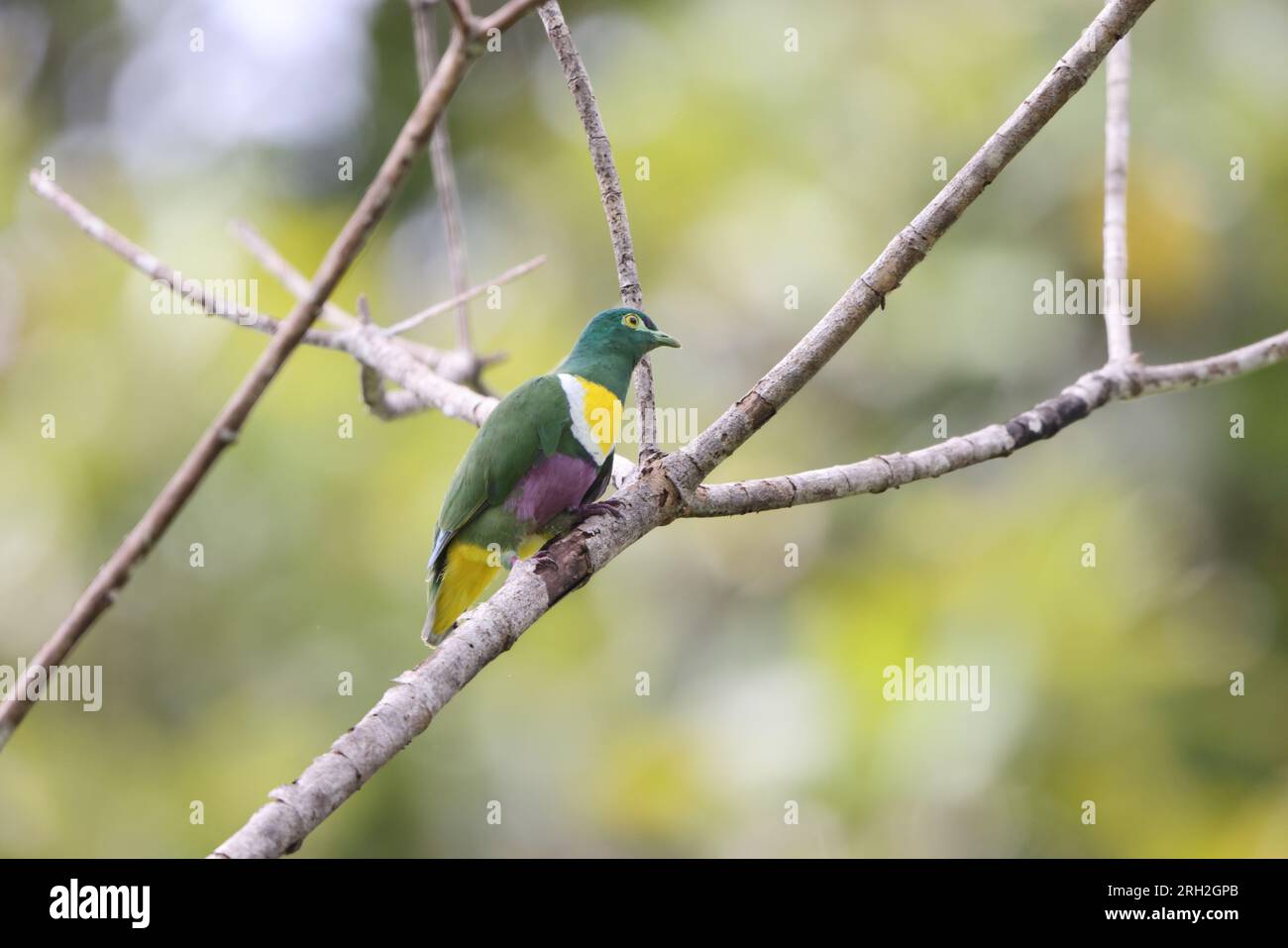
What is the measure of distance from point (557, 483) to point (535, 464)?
0.10 m

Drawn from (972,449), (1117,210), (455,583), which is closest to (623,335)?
(455,583)

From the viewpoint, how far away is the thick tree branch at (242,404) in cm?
133

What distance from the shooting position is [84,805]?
1016 cm

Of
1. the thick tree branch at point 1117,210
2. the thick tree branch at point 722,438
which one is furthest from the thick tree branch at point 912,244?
the thick tree branch at point 1117,210

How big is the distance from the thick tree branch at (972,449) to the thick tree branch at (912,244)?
0.36 ft

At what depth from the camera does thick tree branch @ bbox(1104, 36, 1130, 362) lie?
12.5 ft

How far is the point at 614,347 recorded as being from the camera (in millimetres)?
4023

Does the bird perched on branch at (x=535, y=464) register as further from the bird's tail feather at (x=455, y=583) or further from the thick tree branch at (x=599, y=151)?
the thick tree branch at (x=599, y=151)

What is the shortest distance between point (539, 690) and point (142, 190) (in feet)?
18.2

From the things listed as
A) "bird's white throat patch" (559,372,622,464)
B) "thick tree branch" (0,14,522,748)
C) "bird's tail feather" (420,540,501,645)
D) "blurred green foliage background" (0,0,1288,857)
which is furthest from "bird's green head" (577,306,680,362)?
"blurred green foliage background" (0,0,1288,857)

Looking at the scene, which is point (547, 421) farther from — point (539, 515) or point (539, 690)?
point (539, 690)

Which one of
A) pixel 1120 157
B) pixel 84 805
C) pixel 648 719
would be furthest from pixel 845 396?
pixel 84 805

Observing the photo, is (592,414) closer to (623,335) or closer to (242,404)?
(623,335)

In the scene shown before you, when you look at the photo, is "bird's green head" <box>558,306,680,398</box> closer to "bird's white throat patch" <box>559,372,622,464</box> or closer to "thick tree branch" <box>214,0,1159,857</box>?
"bird's white throat patch" <box>559,372,622,464</box>
